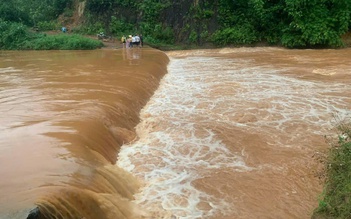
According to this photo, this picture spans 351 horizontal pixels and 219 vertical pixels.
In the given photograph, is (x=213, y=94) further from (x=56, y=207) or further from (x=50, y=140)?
(x=56, y=207)

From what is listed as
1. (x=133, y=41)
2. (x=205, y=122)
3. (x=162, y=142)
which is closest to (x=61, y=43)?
(x=133, y=41)

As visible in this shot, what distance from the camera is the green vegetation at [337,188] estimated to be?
446 centimetres

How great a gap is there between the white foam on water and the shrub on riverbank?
9.99 meters

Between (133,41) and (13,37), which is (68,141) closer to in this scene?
(133,41)

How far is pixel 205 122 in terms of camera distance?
31.3 feet

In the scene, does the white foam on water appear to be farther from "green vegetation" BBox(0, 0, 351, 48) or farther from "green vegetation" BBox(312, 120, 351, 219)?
"green vegetation" BBox(0, 0, 351, 48)

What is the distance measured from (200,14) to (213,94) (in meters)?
14.8

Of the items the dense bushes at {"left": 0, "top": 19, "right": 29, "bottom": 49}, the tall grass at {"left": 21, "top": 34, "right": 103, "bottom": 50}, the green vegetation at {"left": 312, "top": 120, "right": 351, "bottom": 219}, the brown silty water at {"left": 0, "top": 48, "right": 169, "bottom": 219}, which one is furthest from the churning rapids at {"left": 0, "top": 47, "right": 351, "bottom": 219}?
the dense bushes at {"left": 0, "top": 19, "right": 29, "bottom": 49}

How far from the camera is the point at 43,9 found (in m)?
33.2

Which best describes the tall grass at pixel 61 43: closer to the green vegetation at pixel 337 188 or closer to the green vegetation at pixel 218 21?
the green vegetation at pixel 218 21

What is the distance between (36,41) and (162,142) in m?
20.1

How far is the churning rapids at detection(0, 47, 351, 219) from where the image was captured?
543cm

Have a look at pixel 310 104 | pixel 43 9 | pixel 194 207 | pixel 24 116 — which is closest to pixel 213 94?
pixel 310 104

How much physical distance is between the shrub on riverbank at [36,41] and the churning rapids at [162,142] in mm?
9447
